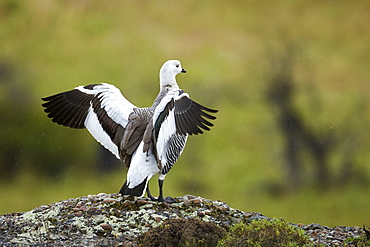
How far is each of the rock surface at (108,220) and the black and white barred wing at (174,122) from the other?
820 millimetres

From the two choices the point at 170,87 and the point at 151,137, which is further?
the point at 170,87

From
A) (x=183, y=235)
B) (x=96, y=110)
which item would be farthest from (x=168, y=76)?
(x=183, y=235)

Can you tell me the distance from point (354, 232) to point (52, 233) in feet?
16.6

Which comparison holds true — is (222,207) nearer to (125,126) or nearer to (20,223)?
(125,126)

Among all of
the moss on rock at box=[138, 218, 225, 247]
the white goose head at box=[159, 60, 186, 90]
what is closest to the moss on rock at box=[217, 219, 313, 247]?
the moss on rock at box=[138, 218, 225, 247]

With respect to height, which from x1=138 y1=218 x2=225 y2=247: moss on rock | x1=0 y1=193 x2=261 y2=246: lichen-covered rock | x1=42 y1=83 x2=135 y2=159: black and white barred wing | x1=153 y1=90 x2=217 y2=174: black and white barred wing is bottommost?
x1=138 y1=218 x2=225 y2=247: moss on rock

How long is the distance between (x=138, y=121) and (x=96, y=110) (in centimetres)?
99

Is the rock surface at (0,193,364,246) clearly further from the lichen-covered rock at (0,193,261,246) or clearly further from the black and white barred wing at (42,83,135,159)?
the black and white barred wing at (42,83,135,159)

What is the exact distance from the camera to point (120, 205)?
29.0 ft

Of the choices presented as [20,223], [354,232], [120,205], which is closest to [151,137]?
[120,205]

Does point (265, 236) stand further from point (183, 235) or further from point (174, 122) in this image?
point (174, 122)

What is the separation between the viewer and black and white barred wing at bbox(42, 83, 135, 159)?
947 cm

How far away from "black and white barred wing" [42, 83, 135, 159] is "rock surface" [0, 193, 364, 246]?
1.11m

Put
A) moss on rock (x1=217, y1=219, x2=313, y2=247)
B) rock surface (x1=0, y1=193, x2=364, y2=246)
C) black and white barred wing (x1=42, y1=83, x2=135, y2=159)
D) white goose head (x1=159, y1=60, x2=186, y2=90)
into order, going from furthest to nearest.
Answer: white goose head (x1=159, y1=60, x2=186, y2=90)
black and white barred wing (x1=42, y1=83, x2=135, y2=159)
rock surface (x1=0, y1=193, x2=364, y2=246)
moss on rock (x1=217, y1=219, x2=313, y2=247)
